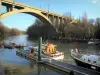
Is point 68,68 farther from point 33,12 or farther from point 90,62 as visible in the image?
point 33,12

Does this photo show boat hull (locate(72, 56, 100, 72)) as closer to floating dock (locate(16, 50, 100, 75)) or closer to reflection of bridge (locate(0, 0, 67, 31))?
floating dock (locate(16, 50, 100, 75))

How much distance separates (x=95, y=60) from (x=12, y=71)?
23.3ft

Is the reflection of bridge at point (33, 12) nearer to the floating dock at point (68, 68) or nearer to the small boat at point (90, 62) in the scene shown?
the floating dock at point (68, 68)

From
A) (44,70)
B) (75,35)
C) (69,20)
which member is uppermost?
(69,20)

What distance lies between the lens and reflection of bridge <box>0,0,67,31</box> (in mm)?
51359

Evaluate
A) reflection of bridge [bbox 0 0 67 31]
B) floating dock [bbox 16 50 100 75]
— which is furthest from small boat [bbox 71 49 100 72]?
reflection of bridge [bbox 0 0 67 31]

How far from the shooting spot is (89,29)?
74.7m

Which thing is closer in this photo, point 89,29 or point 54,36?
point 89,29

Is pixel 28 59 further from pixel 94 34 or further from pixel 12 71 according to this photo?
pixel 94 34

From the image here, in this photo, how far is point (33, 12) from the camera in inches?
2431

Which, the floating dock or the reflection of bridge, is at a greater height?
the reflection of bridge

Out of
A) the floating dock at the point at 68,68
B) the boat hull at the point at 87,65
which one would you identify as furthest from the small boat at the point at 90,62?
the floating dock at the point at 68,68

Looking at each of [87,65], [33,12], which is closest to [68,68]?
[87,65]

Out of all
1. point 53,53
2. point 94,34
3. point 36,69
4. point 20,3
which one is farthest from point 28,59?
point 94,34
